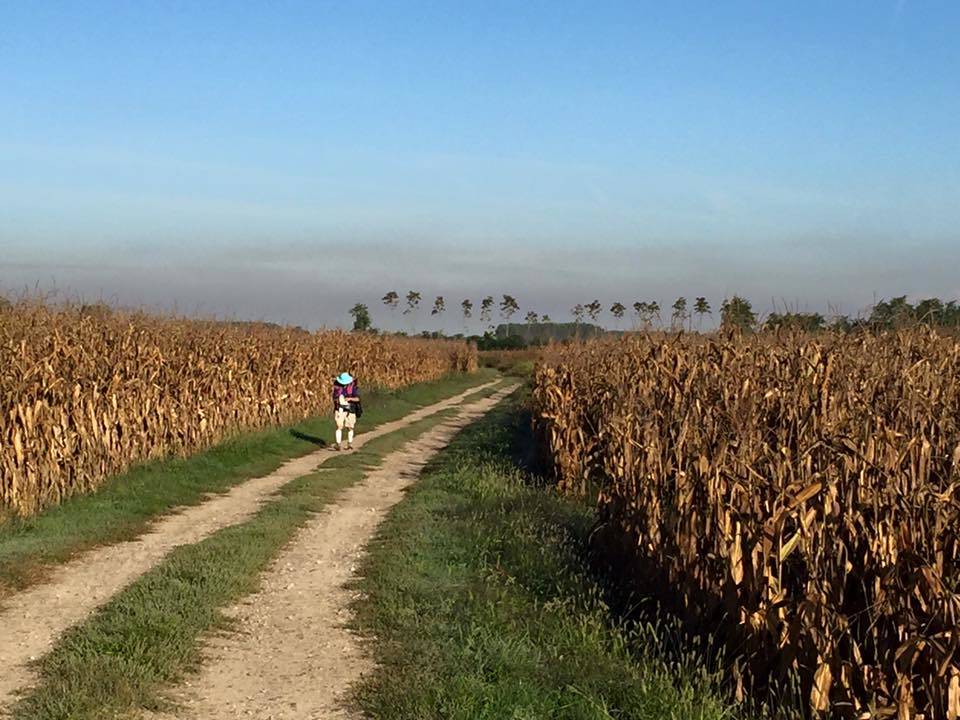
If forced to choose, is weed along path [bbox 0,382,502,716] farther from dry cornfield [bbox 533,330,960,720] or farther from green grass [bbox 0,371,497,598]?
dry cornfield [bbox 533,330,960,720]

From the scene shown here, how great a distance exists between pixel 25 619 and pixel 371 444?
1522 centimetres

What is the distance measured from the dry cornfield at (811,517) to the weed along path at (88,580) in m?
5.27

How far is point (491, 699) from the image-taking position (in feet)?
21.2

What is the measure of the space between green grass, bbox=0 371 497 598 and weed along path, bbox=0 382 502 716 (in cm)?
26

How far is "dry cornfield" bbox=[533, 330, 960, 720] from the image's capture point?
549cm

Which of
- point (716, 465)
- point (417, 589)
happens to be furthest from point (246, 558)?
point (716, 465)

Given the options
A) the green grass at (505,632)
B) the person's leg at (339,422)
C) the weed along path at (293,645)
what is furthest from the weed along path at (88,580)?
the person's leg at (339,422)

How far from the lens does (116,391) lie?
16438mm

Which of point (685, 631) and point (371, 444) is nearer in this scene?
point (685, 631)

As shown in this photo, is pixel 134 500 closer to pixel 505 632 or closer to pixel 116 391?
pixel 116 391

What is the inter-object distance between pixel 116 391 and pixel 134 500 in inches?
114

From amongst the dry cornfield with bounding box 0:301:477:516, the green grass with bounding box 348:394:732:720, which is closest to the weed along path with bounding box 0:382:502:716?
the dry cornfield with bounding box 0:301:477:516

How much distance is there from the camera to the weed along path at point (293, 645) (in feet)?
21.9

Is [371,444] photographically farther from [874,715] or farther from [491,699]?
[874,715]
